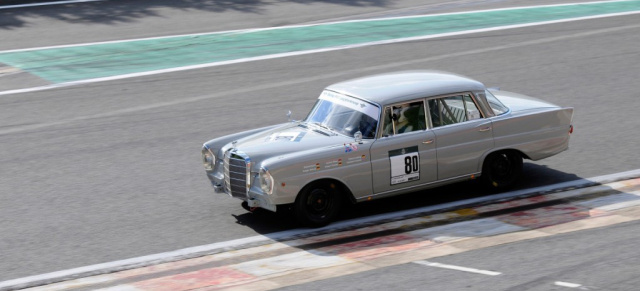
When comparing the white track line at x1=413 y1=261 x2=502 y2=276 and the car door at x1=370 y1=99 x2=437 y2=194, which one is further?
the car door at x1=370 y1=99 x2=437 y2=194

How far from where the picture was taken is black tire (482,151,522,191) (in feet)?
35.3

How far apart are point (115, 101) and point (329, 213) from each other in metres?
7.25

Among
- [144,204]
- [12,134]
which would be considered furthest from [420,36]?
[144,204]

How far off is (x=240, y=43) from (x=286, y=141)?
10762 mm

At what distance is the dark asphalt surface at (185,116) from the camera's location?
9961 mm

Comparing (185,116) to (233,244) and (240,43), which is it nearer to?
(233,244)

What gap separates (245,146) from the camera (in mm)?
9984

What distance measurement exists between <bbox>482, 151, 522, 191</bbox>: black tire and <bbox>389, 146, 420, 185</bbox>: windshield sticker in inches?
43.8

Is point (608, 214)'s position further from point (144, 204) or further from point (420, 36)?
point (420, 36)

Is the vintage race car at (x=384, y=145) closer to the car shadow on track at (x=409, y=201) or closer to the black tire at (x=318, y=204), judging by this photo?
the black tire at (x=318, y=204)

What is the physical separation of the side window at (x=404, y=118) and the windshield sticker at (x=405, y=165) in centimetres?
23

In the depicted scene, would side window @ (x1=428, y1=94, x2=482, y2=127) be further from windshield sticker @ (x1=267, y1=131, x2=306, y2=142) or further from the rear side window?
windshield sticker @ (x1=267, y1=131, x2=306, y2=142)

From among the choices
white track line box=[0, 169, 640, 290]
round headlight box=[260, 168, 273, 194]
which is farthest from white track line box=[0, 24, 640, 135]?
round headlight box=[260, 168, 273, 194]

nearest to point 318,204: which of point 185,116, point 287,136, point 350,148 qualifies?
point 350,148
